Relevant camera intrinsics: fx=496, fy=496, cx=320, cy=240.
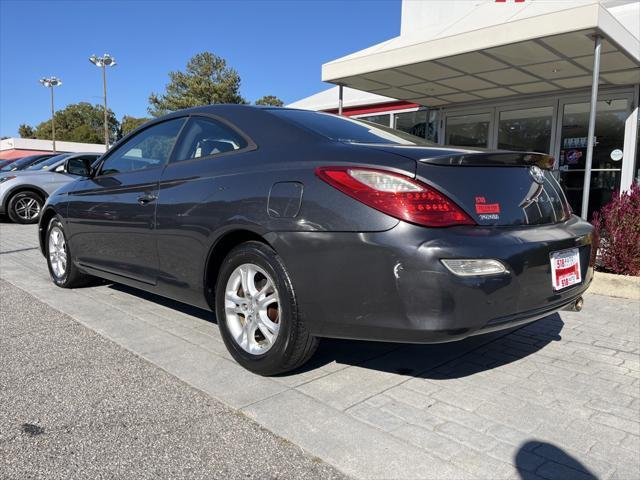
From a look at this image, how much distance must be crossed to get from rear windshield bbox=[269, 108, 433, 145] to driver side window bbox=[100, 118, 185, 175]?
2.98 ft

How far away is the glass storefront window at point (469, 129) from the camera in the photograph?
1055cm

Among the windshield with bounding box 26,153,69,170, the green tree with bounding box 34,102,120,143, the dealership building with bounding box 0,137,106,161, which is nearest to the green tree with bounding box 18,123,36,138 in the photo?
the green tree with bounding box 34,102,120,143

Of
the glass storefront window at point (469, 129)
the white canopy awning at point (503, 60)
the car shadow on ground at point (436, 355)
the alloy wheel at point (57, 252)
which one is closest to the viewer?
the car shadow on ground at point (436, 355)

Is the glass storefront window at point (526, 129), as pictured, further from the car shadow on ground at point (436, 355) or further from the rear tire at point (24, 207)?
the rear tire at point (24, 207)

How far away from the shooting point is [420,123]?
11.7 meters

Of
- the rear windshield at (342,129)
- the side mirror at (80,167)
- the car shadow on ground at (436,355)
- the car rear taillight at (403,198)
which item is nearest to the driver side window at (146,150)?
the side mirror at (80,167)

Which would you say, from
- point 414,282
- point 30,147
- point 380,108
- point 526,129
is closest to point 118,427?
point 414,282

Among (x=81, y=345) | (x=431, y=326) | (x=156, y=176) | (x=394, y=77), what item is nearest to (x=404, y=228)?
(x=431, y=326)

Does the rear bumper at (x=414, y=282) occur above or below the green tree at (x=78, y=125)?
below

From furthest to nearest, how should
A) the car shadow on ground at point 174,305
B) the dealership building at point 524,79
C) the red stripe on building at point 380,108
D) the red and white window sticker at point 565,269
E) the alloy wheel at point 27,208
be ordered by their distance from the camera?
the red stripe on building at point 380,108 < the alloy wheel at point 27,208 < the dealership building at point 524,79 < the car shadow on ground at point 174,305 < the red and white window sticker at point 565,269

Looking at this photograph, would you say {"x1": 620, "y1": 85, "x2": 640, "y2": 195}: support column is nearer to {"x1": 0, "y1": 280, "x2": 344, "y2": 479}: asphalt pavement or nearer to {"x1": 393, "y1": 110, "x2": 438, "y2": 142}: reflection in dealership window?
{"x1": 393, "y1": 110, "x2": 438, "y2": 142}: reflection in dealership window

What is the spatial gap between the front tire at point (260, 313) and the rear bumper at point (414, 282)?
0.09 metres

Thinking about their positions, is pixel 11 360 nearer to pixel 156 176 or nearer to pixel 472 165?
pixel 156 176

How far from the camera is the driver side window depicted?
3.61 metres
